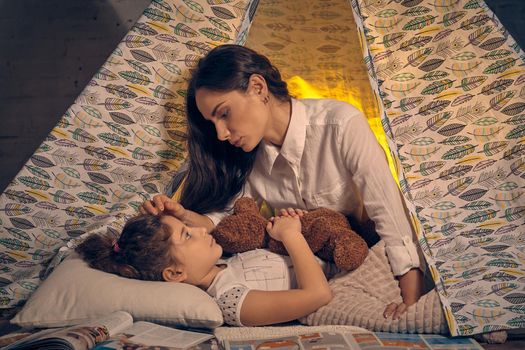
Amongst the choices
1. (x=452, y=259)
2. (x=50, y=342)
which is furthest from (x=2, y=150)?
(x=452, y=259)

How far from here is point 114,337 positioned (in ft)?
5.18

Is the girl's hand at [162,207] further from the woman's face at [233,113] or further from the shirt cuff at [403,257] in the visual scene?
the shirt cuff at [403,257]

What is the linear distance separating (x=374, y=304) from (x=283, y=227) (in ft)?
1.14


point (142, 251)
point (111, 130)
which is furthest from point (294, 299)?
point (111, 130)

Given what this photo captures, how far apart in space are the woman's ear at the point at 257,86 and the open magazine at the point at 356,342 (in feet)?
2.45

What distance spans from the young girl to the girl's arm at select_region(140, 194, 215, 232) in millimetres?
97

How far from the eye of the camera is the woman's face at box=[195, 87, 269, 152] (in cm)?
198

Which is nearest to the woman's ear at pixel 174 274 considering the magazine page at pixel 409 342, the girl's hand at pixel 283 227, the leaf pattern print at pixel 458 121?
the girl's hand at pixel 283 227

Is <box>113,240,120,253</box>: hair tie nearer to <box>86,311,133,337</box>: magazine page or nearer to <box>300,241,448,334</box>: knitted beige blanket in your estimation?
<box>86,311,133,337</box>: magazine page

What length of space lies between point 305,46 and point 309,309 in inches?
47.9

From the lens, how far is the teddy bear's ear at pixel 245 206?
7.04 ft

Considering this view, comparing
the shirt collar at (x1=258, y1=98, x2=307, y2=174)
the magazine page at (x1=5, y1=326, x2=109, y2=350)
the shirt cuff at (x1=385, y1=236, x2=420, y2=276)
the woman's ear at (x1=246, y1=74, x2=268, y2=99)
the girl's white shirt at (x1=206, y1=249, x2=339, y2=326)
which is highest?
the woman's ear at (x1=246, y1=74, x2=268, y2=99)

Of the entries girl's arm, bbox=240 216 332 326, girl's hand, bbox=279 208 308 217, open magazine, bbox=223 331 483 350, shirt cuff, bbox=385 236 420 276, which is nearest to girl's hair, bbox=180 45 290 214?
girl's hand, bbox=279 208 308 217

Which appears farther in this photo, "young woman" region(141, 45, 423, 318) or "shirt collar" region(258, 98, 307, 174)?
"shirt collar" region(258, 98, 307, 174)
